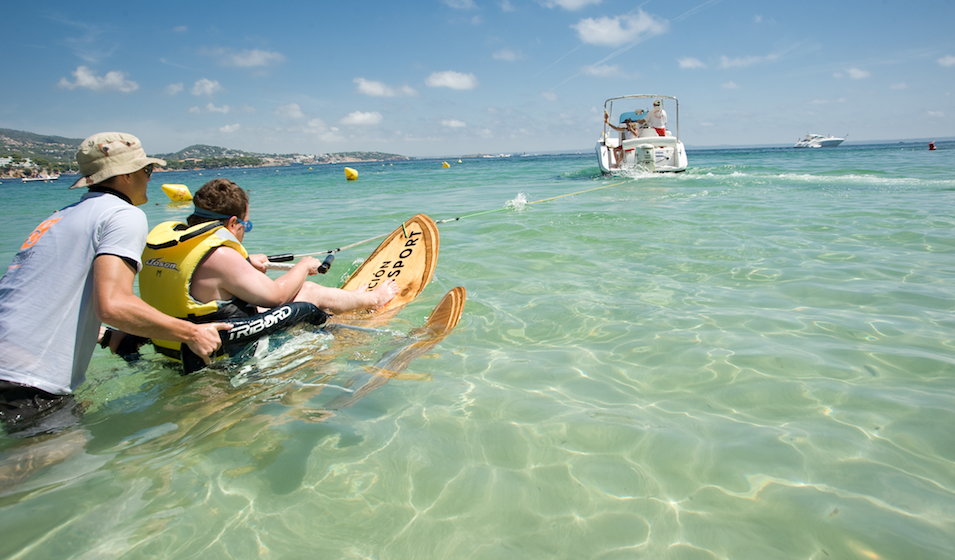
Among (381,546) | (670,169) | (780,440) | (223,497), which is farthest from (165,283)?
(670,169)

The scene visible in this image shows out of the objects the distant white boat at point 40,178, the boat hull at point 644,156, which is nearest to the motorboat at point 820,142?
the boat hull at point 644,156

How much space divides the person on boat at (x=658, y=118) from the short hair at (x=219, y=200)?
1835cm

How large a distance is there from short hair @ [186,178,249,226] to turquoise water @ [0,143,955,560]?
3.15ft

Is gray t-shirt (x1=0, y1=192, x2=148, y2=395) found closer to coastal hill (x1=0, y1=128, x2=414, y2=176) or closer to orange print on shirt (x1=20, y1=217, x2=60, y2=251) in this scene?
orange print on shirt (x1=20, y1=217, x2=60, y2=251)

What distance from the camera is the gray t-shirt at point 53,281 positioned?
2180 millimetres

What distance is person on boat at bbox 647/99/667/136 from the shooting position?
18.5 metres

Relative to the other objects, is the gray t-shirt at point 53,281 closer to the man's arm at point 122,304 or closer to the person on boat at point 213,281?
the man's arm at point 122,304

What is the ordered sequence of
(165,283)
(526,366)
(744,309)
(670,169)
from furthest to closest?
(670,169), (744,309), (526,366), (165,283)

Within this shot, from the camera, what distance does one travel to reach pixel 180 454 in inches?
95.0

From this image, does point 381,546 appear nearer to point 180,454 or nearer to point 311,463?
point 311,463

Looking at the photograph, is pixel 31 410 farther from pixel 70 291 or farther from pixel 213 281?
pixel 213 281

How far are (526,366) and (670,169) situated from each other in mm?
16590

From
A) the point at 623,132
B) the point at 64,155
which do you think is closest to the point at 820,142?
the point at 623,132

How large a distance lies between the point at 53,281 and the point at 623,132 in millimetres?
20054
